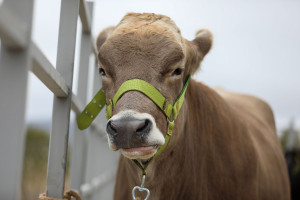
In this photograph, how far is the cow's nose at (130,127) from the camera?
219 centimetres

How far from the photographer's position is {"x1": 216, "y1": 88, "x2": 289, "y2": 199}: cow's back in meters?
4.08

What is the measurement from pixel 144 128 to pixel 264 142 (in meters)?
2.74

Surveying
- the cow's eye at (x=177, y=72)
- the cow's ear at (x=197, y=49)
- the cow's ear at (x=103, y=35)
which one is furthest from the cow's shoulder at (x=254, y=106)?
the cow's eye at (x=177, y=72)

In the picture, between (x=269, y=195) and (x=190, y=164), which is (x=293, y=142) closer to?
(x=269, y=195)

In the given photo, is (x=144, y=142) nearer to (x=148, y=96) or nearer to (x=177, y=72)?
(x=148, y=96)

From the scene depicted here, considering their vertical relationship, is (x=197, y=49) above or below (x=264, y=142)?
above

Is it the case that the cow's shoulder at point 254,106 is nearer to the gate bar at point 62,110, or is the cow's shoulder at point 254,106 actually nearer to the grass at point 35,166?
the gate bar at point 62,110

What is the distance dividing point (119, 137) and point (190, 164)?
109 cm

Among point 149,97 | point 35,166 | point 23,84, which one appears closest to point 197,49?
point 149,97

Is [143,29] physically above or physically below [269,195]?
above

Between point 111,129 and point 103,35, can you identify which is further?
point 103,35

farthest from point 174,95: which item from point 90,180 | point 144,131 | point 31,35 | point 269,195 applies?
point 90,180

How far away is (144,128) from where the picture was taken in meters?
2.24

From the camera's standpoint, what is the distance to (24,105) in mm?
1379
